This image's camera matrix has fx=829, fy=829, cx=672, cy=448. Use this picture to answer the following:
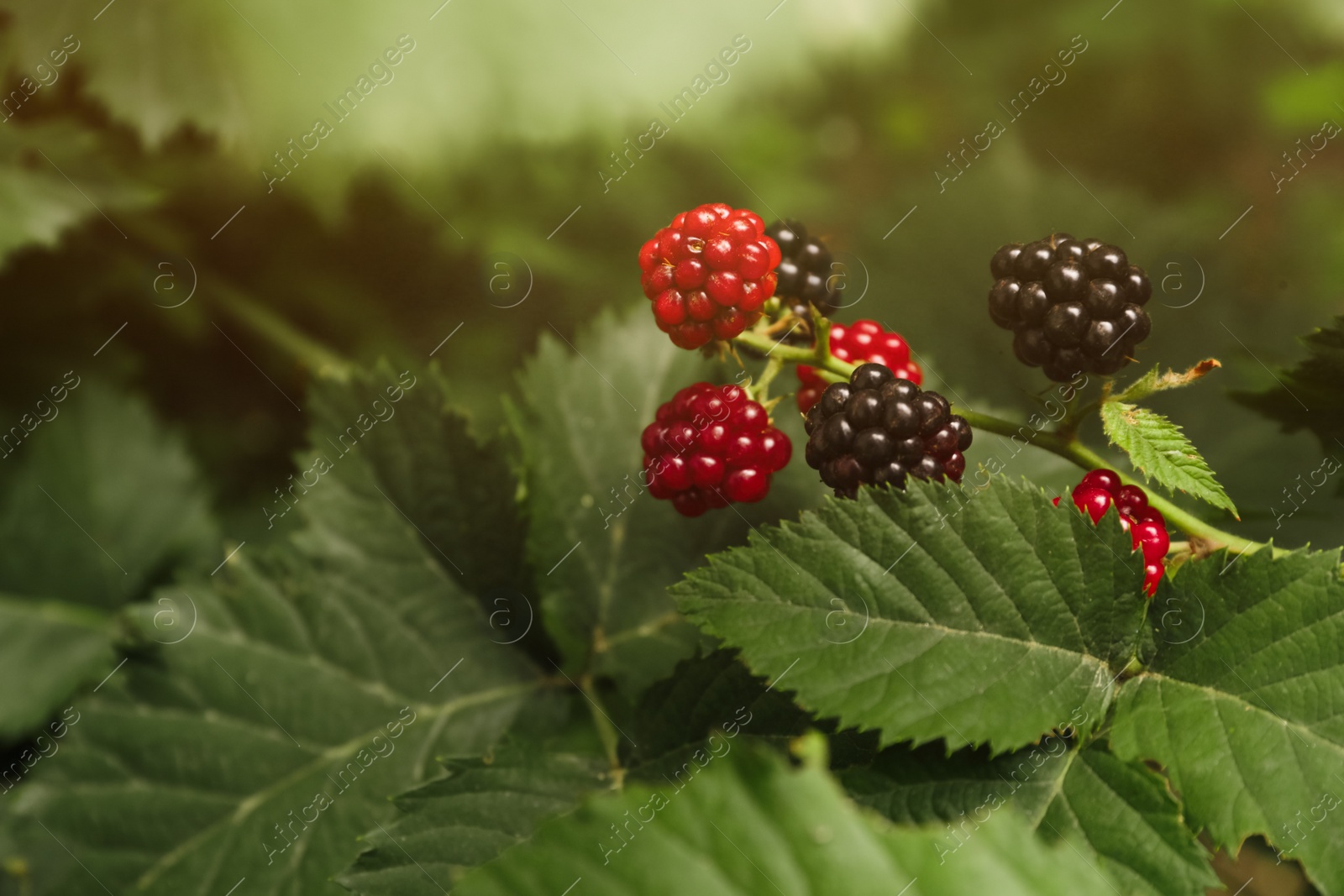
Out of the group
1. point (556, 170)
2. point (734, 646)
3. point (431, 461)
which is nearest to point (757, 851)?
point (734, 646)

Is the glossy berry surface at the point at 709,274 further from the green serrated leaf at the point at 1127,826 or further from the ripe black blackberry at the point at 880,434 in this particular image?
the green serrated leaf at the point at 1127,826

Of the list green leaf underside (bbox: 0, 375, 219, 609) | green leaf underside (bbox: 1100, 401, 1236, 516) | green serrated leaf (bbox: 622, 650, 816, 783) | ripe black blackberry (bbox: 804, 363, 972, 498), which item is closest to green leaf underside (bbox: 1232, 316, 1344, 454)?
green leaf underside (bbox: 1100, 401, 1236, 516)

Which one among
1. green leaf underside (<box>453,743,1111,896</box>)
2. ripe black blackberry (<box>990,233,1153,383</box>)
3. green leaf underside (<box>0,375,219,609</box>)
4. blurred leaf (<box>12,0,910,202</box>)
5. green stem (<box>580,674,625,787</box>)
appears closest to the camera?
green leaf underside (<box>453,743,1111,896</box>)

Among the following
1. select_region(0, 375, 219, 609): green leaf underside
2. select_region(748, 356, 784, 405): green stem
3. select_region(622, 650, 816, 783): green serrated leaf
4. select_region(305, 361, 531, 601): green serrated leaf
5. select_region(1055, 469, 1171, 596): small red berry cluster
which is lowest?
select_region(1055, 469, 1171, 596): small red berry cluster

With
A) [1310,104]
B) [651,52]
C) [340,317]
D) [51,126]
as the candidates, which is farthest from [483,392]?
[1310,104]

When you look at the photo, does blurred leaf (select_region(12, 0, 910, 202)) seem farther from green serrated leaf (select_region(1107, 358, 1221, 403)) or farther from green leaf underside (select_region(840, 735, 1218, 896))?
green leaf underside (select_region(840, 735, 1218, 896))
